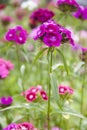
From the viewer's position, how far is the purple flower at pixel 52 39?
1.73 metres

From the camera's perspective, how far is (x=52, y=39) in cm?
172

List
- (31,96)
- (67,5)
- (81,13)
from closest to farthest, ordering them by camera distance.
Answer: (31,96), (67,5), (81,13)

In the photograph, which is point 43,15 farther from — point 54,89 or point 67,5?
point 54,89

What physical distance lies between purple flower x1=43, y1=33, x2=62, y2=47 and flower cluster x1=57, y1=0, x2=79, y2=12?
2.03 feet

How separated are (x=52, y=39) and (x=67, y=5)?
27.3 inches

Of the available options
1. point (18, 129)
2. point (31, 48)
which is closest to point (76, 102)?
point (31, 48)

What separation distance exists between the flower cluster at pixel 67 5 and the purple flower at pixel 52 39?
62 cm

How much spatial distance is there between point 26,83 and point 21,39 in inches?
56.4

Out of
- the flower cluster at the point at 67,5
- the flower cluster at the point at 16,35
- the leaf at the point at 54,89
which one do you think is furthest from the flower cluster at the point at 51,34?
the flower cluster at the point at 67,5

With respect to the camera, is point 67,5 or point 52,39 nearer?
point 52,39

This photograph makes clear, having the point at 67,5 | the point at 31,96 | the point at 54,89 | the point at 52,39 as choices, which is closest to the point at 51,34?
the point at 52,39

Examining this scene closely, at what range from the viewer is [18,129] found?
1739mm

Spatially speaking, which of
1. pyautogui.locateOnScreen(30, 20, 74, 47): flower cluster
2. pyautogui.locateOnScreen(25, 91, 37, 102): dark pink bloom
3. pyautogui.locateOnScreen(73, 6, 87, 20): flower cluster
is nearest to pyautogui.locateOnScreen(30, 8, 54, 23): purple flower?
pyautogui.locateOnScreen(73, 6, 87, 20): flower cluster

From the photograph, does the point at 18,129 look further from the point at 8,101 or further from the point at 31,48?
the point at 31,48
